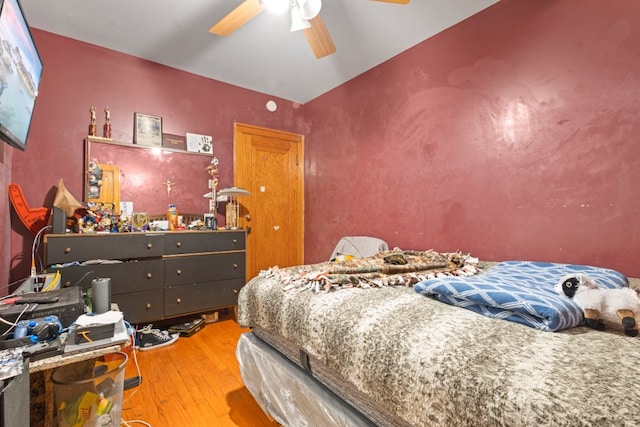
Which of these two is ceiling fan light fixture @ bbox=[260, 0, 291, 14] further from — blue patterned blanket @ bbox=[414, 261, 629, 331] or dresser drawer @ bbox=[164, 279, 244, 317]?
dresser drawer @ bbox=[164, 279, 244, 317]

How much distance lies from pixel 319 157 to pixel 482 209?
2.17 meters

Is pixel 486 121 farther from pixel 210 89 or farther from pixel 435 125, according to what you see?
pixel 210 89

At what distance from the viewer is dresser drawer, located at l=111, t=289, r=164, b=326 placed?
2.40 metres

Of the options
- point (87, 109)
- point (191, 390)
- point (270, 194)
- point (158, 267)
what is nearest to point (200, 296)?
point (158, 267)

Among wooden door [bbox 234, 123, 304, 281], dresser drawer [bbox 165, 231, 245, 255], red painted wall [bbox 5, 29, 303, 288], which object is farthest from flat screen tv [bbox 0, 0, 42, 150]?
wooden door [bbox 234, 123, 304, 281]

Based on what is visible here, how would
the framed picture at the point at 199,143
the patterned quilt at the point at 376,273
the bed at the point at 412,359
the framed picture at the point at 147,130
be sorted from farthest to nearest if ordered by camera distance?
1. the framed picture at the point at 199,143
2. the framed picture at the point at 147,130
3. the patterned quilt at the point at 376,273
4. the bed at the point at 412,359

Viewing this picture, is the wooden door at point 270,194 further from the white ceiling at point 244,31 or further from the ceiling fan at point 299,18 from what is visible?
the ceiling fan at point 299,18

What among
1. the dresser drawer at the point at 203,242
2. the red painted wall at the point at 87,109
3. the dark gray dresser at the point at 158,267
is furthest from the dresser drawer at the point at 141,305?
the red painted wall at the point at 87,109

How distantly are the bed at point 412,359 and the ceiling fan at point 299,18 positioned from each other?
160cm

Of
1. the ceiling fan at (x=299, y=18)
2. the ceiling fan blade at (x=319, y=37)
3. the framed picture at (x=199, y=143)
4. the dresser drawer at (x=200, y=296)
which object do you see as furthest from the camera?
the framed picture at (x=199, y=143)

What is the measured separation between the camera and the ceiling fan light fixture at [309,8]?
1.77 m

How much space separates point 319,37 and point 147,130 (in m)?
2.00

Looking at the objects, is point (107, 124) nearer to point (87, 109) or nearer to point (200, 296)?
point (87, 109)

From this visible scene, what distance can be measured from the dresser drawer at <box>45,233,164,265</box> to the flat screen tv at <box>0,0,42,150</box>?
849 mm
